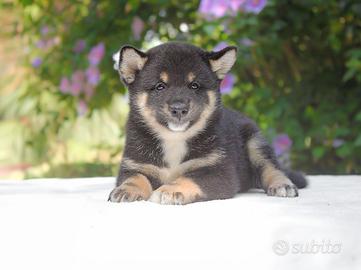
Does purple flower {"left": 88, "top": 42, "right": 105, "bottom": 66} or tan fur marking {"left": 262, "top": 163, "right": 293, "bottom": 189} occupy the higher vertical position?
purple flower {"left": 88, "top": 42, "right": 105, "bottom": 66}

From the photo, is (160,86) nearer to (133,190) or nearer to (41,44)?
(133,190)

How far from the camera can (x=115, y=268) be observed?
2.46 metres

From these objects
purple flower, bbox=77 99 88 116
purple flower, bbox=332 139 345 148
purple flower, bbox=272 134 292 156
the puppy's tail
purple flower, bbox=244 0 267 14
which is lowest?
purple flower, bbox=272 134 292 156

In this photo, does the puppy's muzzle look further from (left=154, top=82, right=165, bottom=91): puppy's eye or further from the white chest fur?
the white chest fur

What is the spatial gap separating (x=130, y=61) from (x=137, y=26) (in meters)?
1.93

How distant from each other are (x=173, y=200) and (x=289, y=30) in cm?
301

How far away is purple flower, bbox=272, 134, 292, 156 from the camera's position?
5.39 meters

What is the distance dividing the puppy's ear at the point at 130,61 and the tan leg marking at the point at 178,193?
2.17 ft

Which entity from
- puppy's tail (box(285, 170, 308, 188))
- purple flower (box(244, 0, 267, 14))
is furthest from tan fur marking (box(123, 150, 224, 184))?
purple flower (box(244, 0, 267, 14))

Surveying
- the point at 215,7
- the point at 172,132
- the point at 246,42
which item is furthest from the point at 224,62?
the point at 246,42

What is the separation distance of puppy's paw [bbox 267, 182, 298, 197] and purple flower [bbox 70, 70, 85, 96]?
8.60 feet

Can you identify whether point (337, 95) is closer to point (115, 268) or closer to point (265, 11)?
point (265, 11)

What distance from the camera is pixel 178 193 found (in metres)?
3.15

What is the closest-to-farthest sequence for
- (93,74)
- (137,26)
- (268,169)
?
(268,169)
(137,26)
(93,74)
